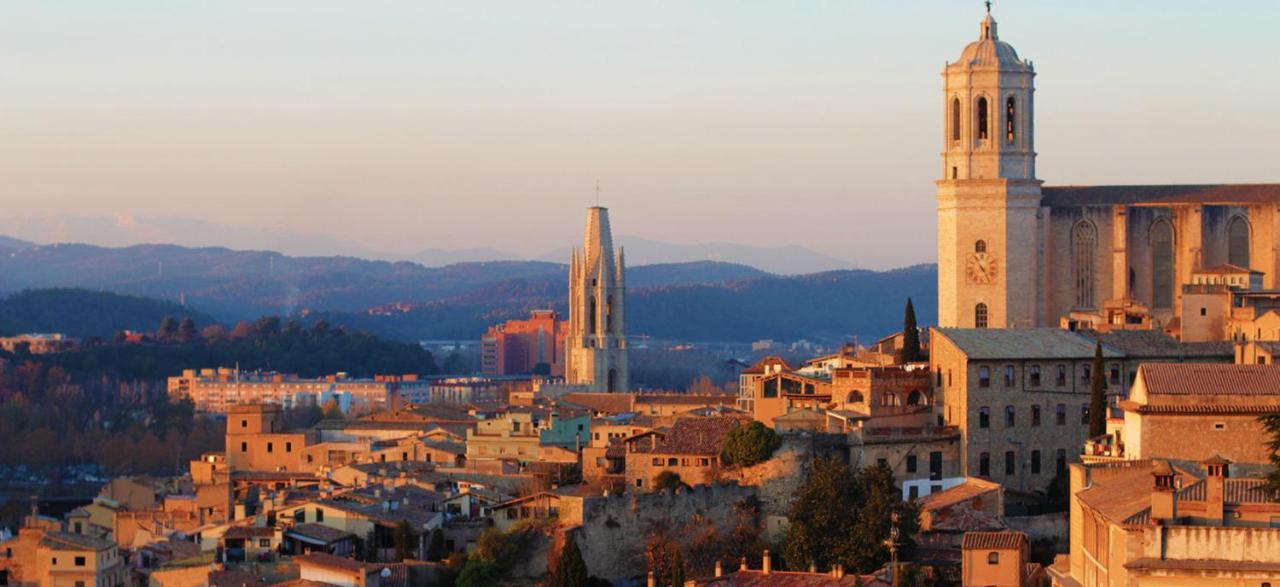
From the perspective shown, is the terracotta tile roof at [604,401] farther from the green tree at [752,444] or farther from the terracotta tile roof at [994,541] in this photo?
the terracotta tile roof at [994,541]

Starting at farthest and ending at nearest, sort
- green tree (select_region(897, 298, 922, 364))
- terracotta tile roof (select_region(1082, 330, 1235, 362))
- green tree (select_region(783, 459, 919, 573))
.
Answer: green tree (select_region(897, 298, 922, 364)) < terracotta tile roof (select_region(1082, 330, 1235, 362)) < green tree (select_region(783, 459, 919, 573))

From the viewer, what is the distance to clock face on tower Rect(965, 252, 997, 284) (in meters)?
64.2

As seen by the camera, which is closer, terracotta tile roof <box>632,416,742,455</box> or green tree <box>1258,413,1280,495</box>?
green tree <box>1258,413,1280,495</box>

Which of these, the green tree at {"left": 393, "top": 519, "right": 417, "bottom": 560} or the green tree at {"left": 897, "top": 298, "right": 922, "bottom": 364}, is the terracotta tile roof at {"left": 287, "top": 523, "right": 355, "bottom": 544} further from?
the green tree at {"left": 897, "top": 298, "right": 922, "bottom": 364}

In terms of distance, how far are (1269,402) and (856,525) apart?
855 centimetres

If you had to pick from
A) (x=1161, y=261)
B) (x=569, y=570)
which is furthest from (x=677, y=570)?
(x=1161, y=261)

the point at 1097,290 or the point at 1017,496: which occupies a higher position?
the point at 1097,290

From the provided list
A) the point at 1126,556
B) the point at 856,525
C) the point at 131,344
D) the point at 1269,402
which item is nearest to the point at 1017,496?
the point at 856,525

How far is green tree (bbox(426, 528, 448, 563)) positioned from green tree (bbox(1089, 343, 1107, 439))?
11451mm

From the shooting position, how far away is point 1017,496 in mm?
51438

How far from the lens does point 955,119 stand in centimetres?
6481

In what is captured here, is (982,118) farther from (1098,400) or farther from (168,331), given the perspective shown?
(168,331)

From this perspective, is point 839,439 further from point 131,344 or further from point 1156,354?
point 131,344

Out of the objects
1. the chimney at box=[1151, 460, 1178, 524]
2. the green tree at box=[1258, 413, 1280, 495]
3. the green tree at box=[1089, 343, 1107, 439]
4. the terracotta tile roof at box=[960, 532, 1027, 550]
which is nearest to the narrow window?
the green tree at box=[1089, 343, 1107, 439]
